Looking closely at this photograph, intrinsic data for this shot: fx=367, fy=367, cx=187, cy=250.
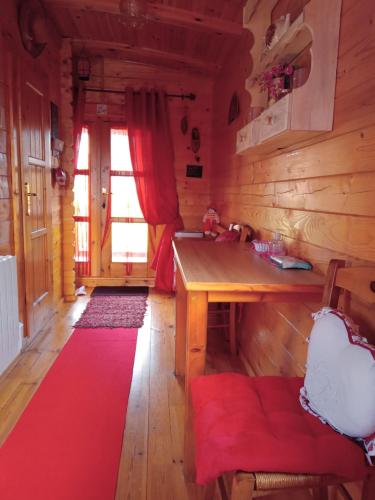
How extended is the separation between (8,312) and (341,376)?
1.92 m

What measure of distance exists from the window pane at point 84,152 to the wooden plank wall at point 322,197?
208 centimetres

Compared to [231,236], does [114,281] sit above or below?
below

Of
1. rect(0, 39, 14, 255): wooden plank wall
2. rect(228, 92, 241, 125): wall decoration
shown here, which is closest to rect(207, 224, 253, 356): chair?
rect(228, 92, 241, 125): wall decoration

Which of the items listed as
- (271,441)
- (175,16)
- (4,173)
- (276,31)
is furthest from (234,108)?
(271,441)

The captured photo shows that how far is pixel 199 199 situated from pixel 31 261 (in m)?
2.16

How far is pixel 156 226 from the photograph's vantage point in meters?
4.29

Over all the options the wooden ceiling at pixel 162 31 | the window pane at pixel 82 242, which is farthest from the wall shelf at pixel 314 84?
the window pane at pixel 82 242

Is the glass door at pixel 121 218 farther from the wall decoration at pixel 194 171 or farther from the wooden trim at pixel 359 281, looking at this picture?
the wooden trim at pixel 359 281

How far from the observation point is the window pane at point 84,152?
13.4 ft

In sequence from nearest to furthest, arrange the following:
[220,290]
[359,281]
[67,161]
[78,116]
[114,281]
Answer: [359,281]
[220,290]
[67,161]
[78,116]
[114,281]

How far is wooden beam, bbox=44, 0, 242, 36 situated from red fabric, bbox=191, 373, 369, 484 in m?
2.69

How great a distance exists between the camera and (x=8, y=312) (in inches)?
85.9

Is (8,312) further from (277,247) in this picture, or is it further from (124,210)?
(124,210)

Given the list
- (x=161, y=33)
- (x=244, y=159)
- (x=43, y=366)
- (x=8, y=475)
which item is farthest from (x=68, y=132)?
(x=8, y=475)
